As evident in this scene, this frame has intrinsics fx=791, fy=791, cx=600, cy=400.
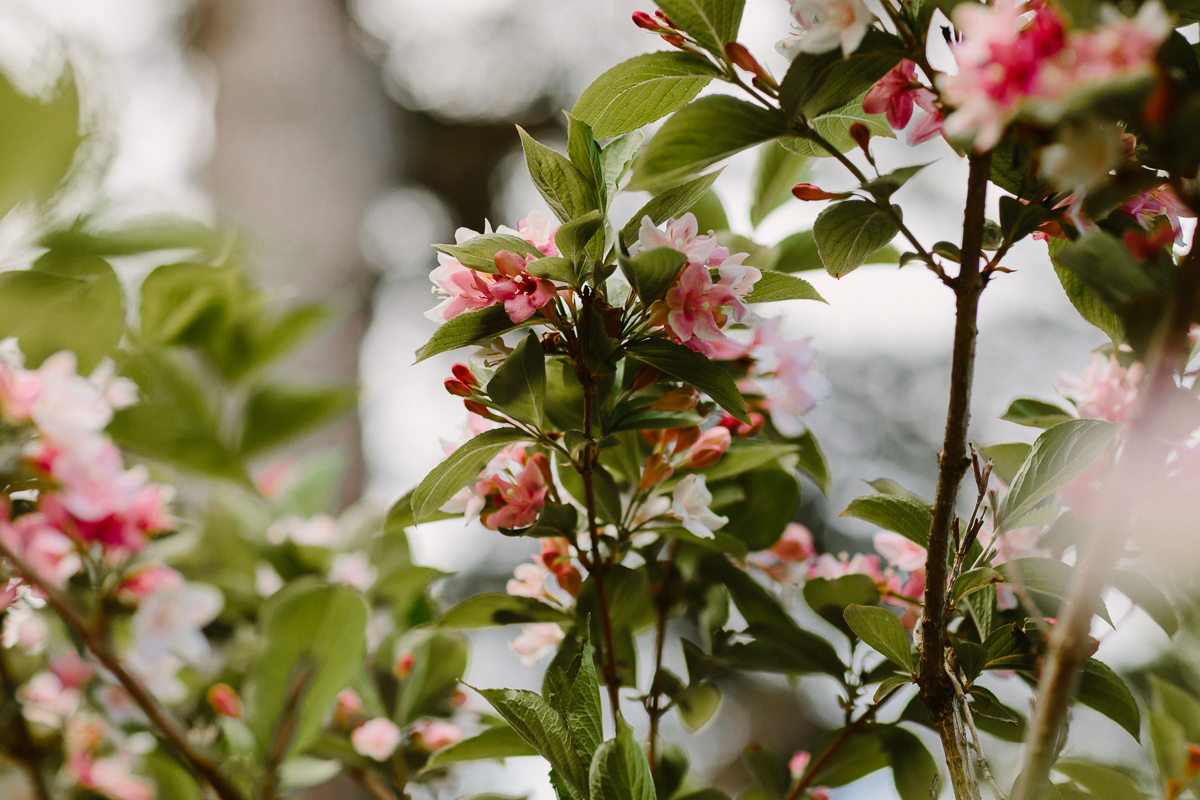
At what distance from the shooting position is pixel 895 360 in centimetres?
512

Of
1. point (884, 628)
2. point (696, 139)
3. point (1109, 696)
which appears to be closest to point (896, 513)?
point (884, 628)

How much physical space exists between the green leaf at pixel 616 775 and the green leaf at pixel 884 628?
16 centimetres

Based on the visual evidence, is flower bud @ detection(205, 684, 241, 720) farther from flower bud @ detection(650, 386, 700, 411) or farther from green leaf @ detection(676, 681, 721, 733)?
flower bud @ detection(650, 386, 700, 411)

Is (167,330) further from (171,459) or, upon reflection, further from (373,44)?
(373,44)

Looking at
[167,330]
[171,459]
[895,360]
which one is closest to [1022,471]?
[171,459]

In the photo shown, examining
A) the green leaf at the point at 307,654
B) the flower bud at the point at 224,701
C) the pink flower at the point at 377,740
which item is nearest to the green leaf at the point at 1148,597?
the green leaf at the point at 307,654

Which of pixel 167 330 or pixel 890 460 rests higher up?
pixel 167 330

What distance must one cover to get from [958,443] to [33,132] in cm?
57

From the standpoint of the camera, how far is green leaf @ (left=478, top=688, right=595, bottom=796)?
1.52 feet

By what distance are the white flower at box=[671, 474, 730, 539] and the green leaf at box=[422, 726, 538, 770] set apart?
0.69 ft

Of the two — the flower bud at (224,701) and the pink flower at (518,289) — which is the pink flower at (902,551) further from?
the flower bud at (224,701)

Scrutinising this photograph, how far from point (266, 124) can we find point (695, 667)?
238 centimetres

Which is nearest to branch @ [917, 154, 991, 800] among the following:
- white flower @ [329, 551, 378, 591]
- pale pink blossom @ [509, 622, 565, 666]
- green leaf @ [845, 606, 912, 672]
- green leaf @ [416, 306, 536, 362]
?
green leaf @ [845, 606, 912, 672]

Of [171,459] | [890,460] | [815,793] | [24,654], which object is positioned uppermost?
[171,459]
